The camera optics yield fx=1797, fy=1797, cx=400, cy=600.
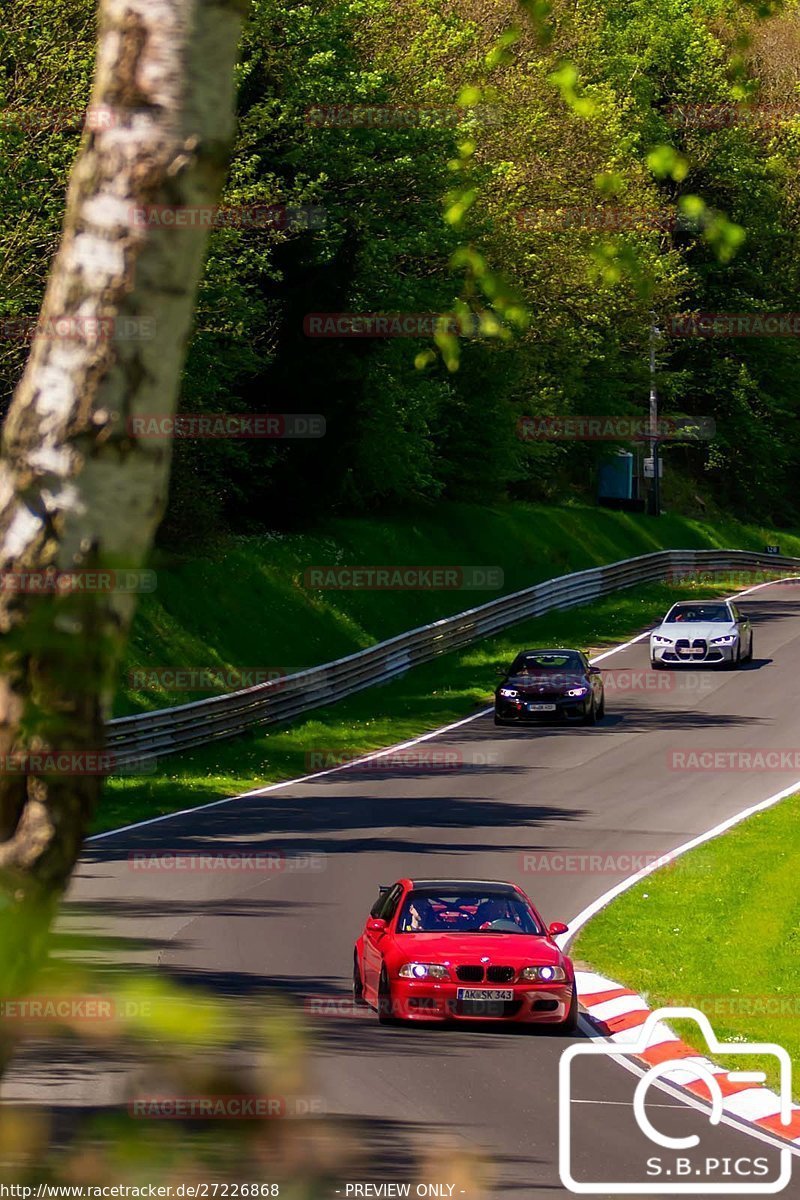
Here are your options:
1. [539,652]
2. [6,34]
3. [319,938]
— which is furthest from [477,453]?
[319,938]

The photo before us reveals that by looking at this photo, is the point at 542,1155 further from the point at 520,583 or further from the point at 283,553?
the point at 520,583

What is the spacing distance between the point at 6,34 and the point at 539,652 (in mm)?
16464

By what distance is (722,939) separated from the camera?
19.8 metres

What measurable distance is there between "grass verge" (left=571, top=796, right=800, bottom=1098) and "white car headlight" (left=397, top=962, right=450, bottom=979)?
2.11 metres

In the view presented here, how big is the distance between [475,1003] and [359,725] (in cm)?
2252

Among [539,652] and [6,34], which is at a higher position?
[6,34]

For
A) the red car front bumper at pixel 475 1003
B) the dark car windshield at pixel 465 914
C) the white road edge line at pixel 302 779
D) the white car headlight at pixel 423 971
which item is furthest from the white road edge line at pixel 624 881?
the white car headlight at pixel 423 971

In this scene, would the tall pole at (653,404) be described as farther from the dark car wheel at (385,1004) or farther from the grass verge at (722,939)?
the dark car wheel at (385,1004)

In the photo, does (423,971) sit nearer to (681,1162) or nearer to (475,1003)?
(475,1003)

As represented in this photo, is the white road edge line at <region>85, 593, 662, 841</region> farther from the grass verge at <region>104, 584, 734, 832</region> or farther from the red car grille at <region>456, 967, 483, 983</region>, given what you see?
the red car grille at <region>456, 967, 483, 983</region>

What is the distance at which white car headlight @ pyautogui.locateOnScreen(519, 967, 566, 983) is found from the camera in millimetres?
15156

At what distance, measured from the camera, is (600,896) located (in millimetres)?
22359

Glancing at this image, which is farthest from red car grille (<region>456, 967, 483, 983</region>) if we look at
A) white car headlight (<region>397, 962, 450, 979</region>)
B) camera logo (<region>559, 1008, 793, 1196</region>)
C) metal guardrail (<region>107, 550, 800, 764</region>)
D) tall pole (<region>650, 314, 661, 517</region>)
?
tall pole (<region>650, 314, 661, 517</region>)

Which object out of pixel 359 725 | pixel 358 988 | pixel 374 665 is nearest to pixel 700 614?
pixel 374 665
